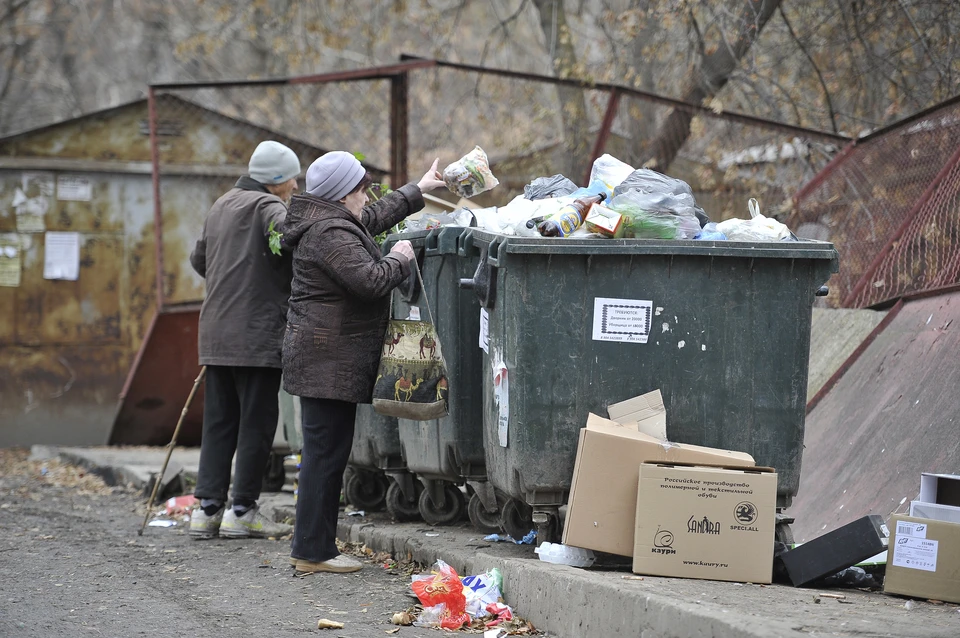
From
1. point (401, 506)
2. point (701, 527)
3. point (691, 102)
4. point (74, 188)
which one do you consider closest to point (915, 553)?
point (701, 527)

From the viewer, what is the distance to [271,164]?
600cm

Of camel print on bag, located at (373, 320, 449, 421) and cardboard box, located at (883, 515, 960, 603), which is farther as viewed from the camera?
camel print on bag, located at (373, 320, 449, 421)

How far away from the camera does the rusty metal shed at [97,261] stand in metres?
9.42

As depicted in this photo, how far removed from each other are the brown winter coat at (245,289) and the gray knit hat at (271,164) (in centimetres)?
11

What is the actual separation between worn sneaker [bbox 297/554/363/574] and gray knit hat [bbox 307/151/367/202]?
1.52m

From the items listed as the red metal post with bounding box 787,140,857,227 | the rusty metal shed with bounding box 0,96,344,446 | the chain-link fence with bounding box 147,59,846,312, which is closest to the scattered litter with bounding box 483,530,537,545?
the red metal post with bounding box 787,140,857,227

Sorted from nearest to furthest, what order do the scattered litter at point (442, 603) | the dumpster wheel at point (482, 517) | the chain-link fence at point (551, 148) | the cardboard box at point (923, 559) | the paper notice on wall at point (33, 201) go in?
the cardboard box at point (923, 559), the scattered litter at point (442, 603), the dumpster wheel at point (482, 517), the chain-link fence at point (551, 148), the paper notice on wall at point (33, 201)

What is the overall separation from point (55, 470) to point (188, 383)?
3.93 ft

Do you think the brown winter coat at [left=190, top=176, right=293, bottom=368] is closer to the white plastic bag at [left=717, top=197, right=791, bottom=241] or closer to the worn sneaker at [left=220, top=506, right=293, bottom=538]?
the worn sneaker at [left=220, top=506, right=293, bottom=538]

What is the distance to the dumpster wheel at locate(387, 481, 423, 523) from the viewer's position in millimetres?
5789

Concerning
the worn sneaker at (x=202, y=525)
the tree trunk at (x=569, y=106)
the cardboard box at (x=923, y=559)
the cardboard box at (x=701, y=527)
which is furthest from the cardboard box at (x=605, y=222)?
the tree trunk at (x=569, y=106)

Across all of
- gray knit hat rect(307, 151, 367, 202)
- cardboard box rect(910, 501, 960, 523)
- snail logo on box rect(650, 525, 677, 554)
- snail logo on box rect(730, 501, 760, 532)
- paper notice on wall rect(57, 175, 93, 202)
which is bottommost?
snail logo on box rect(650, 525, 677, 554)

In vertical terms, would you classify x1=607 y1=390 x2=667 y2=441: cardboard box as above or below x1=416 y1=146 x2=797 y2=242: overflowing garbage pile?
below

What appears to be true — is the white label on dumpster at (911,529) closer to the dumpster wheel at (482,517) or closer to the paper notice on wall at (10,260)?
the dumpster wheel at (482,517)
